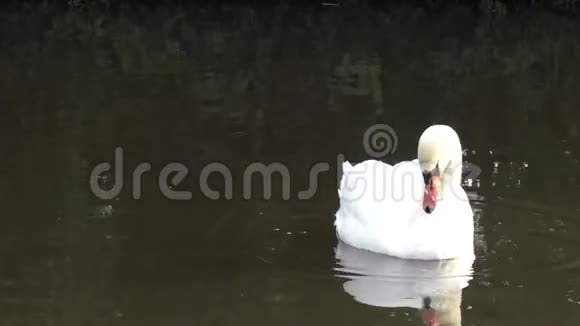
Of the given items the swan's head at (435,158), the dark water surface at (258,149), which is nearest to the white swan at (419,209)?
the swan's head at (435,158)

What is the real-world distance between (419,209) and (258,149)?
2.91 m

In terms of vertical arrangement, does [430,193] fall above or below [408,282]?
above

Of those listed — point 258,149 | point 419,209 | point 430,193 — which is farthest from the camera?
point 258,149

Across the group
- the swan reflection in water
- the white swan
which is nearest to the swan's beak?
the white swan

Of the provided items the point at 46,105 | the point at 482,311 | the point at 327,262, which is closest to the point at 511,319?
the point at 482,311

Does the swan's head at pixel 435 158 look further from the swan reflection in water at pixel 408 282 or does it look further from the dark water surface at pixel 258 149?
the dark water surface at pixel 258 149

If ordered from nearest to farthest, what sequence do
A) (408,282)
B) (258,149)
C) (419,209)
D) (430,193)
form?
(408,282) → (430,193) → (419,209) → (258,149)

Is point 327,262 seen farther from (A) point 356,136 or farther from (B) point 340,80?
(B) point 340,80

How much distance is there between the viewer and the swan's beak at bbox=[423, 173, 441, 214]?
21.9ft

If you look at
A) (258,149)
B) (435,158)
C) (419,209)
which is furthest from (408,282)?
(258,149)

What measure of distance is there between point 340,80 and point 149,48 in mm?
3179

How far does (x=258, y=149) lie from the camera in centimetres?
950

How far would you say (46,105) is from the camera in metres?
11.0

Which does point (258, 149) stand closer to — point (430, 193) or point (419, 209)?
point (419, 209)
